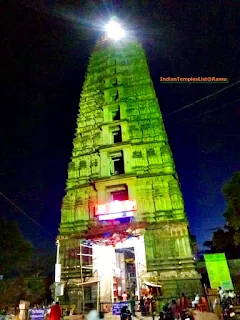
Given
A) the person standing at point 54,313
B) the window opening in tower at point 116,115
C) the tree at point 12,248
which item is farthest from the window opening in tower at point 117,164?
the person standing at point 54,313

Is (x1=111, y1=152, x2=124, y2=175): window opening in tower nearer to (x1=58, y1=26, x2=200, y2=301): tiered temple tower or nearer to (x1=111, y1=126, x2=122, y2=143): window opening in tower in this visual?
(x1=58, y1=26, x2=200, y2=301): tiered temple tower

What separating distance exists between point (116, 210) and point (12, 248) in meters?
11.6

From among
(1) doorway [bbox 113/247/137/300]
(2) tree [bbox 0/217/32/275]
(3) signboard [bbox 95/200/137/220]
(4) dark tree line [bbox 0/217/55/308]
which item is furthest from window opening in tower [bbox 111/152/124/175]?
(2) tree [bbox 0/217/32/275]

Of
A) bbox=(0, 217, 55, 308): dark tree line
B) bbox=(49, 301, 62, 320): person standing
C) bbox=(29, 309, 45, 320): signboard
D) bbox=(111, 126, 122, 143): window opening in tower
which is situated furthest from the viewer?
bbox=(111, 126, 122, 143): window opening in tower

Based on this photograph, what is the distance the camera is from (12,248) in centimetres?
2338

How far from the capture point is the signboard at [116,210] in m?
18.2

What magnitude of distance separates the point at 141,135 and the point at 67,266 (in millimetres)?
12363

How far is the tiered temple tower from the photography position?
1698 cm

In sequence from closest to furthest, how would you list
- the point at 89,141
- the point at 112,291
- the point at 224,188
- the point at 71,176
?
the point at 112,291 < the point at 224,188 < the point at 71,176 < the point at 89,141

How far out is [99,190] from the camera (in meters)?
20.9

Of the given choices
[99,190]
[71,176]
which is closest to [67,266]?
[99,190]

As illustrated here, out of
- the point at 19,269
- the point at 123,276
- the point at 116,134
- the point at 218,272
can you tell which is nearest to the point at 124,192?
the point at 116,134

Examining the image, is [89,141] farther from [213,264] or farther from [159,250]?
[213,264]

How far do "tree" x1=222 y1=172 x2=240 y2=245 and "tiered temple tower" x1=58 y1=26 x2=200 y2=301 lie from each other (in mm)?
3077
